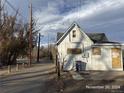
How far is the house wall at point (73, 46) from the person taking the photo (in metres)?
41.6

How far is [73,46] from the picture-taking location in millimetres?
41688

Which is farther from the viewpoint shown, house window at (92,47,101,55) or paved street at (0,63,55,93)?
house window at (92,47,101,55)

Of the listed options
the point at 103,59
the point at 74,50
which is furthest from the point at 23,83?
the point at 103,59

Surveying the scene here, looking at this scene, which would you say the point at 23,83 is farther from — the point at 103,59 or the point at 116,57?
the point at 116,57

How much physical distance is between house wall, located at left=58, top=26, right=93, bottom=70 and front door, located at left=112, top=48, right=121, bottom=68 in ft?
9.52

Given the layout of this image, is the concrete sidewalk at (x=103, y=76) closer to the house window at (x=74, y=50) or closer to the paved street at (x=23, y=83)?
the paved street at (x=23, y=83)

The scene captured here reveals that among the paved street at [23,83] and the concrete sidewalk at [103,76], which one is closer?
the paved street at [23,83]

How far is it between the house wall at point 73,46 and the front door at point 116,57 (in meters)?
2.90

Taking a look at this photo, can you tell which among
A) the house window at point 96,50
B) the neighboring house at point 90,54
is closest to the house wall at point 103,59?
the neighboring house at point 90,54

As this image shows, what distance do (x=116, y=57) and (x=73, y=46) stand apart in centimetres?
534

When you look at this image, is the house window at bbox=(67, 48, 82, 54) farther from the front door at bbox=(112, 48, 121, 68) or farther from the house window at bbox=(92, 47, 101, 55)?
the front door at bbox=(112, 48, 121, 68)

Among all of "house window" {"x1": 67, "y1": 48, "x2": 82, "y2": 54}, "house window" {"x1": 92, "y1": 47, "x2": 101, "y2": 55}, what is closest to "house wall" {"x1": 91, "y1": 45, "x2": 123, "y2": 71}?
"house window" {"x1": 92, "y1": 47, "x2": 101, "y2": 55}

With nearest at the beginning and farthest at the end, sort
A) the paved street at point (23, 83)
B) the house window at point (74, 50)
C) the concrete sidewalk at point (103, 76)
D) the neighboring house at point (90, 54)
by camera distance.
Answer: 1. the paved street at point (23, 83)
2. the concrete sidewalk at point (103, 76)
3. the neighboring house at point (90, 54)
4. the house window at point (74, 50)

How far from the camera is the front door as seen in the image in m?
41.5
